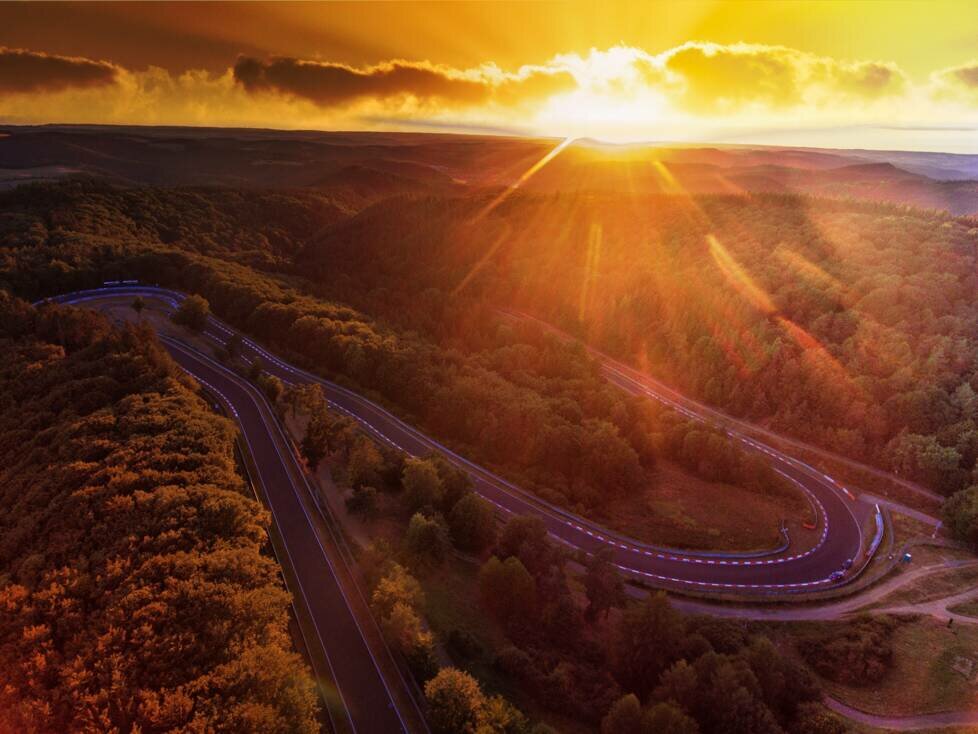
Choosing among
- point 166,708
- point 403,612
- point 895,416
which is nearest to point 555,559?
point 403,612

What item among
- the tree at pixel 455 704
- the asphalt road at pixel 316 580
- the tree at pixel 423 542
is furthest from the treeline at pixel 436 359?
the tree at pixel 455 704

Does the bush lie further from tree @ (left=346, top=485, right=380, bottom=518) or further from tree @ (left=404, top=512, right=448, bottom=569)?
tree @ (left=346, top=485, right=380, bottom=518)

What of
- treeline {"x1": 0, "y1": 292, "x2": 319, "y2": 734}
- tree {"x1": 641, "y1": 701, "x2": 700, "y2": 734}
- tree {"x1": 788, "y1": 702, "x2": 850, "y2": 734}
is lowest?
tree {"x1": 788, "y1": 702, "x2": 850, "y2": 734}

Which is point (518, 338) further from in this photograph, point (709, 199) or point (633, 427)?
point (709, 199)

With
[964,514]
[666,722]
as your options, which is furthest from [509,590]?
[964,514]

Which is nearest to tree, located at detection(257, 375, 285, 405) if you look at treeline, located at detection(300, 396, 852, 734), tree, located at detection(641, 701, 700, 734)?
treeline, located at detection(300, 396, 852, 734)
